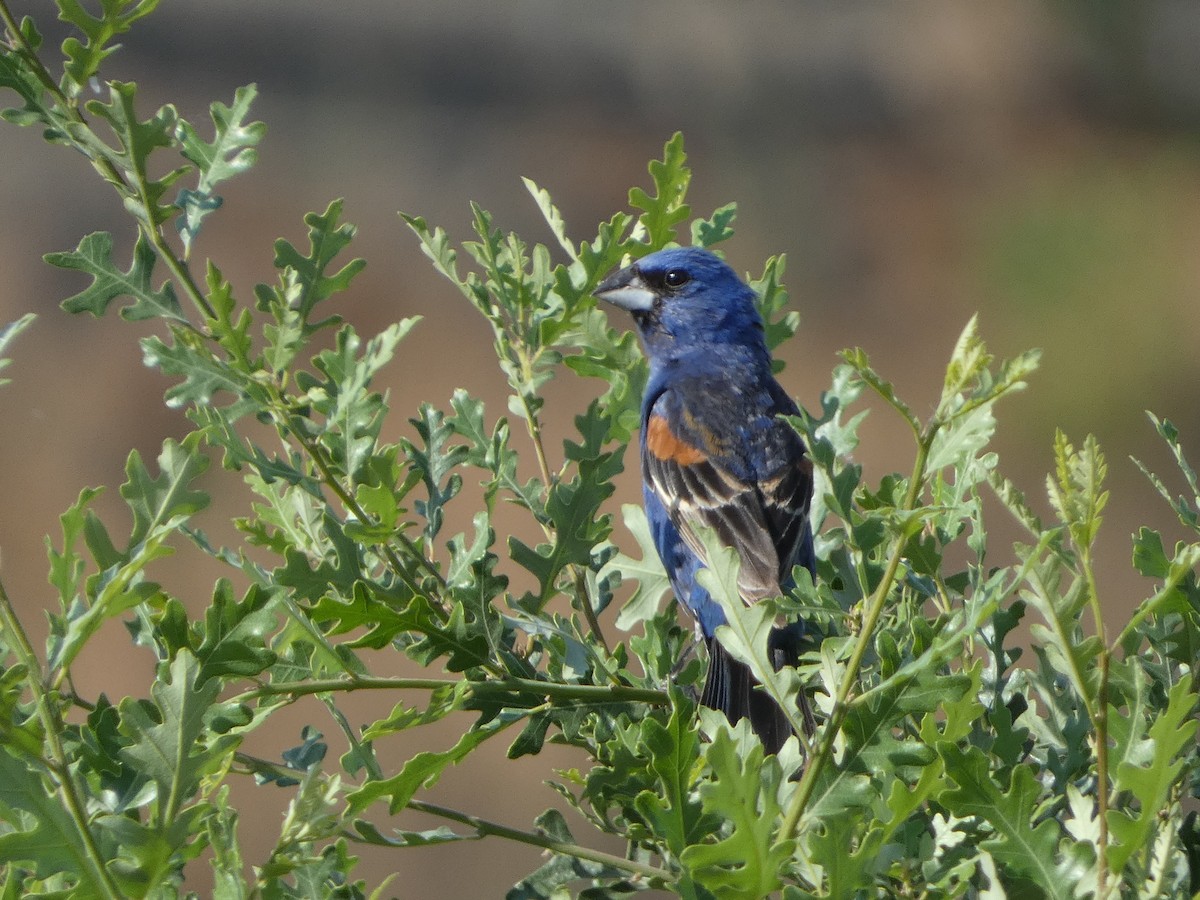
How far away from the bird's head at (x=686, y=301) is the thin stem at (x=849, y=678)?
186 cm

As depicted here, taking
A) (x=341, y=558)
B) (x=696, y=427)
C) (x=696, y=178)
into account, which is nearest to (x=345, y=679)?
(x=341, y=558)

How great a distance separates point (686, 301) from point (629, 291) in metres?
0.11

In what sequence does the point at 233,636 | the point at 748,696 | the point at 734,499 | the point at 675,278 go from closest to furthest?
the point at 233,636, the point at 748,696, the point at 734,499, the point at 675,278

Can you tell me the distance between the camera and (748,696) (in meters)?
1.74

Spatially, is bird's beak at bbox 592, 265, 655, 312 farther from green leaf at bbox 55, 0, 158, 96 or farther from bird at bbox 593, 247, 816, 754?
green leaf at bbox 55, 0, 158, 96

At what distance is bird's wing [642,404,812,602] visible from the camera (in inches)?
84.4

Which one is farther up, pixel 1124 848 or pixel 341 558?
pixel 341 558

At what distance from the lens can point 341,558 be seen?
3.33 ft

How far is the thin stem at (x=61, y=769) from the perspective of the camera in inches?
30.2

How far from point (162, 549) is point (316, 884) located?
244mm

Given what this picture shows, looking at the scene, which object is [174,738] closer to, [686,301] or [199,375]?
[199,375]

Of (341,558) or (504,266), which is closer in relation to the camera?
(341,558)

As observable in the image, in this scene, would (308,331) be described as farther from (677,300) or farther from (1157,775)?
(677,300)

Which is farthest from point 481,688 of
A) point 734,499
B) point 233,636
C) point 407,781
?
point 734,499
